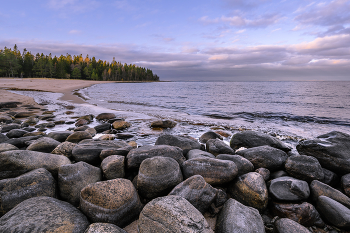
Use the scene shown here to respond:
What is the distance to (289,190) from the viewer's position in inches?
108

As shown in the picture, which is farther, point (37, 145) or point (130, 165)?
point (37, 145)

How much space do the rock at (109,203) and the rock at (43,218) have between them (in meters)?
0.12

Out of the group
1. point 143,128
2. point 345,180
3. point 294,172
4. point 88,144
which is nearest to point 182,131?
point 143,128

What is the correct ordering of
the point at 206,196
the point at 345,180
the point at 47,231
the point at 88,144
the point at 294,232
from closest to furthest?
the point at 47,231 < the point at 294,232 < the point at 206,196 < the point at 345,180 < the point at 88,144

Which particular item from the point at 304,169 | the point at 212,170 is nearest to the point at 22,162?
the point at 212,170

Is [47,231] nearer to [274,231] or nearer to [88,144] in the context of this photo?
[88,144]

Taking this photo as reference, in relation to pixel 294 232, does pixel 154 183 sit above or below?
above

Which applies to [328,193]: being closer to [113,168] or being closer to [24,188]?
[113,168]

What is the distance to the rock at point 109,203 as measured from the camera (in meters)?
2.21

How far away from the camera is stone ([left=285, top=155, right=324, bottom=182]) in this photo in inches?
126

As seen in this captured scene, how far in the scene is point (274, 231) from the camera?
2309 millimetres

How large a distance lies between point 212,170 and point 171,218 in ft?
4.38

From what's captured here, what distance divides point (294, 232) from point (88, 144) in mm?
3884

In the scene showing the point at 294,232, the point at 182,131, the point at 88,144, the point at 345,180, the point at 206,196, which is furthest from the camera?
the point at 182,131
